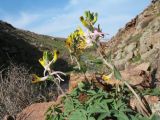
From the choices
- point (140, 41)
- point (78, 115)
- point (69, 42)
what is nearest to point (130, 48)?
point (140, 41)

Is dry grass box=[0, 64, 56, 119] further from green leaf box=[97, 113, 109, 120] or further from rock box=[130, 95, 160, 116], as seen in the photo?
green leaf box=[97, 113, 109, 120]

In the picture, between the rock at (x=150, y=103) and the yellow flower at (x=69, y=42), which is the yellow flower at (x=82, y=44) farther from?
the rock at (x=150, y=103)

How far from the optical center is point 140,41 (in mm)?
18281

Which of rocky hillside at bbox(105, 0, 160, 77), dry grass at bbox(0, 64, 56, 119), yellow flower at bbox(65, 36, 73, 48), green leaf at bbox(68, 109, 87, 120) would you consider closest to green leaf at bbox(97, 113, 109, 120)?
green leaf at bbox(68, 109, 87, 120)

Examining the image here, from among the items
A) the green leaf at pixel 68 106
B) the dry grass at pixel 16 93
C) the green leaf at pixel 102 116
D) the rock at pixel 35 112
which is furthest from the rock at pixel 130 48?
the green leaf at pixel 102 116

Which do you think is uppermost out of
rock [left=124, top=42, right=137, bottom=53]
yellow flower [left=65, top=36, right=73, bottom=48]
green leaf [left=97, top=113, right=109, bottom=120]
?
rock [left=124, top=42, right=137, bottom=53]

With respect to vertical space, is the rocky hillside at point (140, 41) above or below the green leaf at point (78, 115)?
above

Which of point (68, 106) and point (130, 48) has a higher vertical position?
point (130, 48)

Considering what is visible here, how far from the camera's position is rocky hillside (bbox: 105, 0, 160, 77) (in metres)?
16.2

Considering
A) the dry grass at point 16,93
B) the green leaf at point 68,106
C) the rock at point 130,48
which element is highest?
the rock at point 130,48

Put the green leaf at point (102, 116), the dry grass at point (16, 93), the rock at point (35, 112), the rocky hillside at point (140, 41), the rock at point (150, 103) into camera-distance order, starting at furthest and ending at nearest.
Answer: the rocky hillside at point (140, 41) → the dry grass at point (16, 93) → the rock at point (35, 112) → the rock at point (150, 103) → the green leaf at point (102, 116)

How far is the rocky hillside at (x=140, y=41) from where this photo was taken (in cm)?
1619

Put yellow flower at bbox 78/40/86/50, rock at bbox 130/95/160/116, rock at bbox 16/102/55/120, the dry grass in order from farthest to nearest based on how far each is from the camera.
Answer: the dry grass < rock at bbox 16/102/55/120 < rock at bbox 130/95/160/116 < yellow flower at bbox 78/40/86/50

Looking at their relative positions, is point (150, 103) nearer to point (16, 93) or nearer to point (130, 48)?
point (16, 93)
